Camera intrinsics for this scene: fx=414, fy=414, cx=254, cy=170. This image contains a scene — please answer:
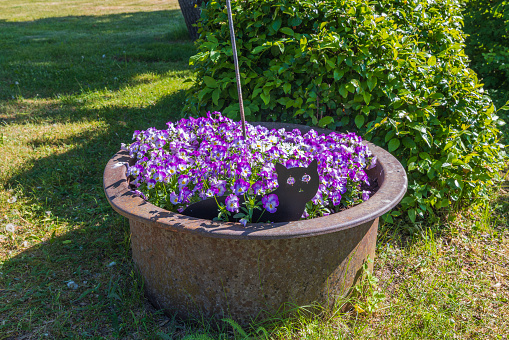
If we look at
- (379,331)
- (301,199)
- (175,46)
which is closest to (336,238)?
(301,199)

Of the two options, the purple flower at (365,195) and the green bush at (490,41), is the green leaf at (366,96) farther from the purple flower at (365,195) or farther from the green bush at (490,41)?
the green bush at (490,41)

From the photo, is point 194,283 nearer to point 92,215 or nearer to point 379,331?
point 379,331

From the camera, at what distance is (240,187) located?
194cm

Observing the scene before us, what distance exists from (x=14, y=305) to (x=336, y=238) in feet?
6.01

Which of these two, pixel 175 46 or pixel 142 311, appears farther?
pixel 175 46

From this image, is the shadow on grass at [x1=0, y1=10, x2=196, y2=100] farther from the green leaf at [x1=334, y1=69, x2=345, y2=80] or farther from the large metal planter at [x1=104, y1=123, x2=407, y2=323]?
the large metal planter at [x1=104, y1=123, x2=407, y2=323]

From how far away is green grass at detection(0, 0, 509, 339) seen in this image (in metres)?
2.14

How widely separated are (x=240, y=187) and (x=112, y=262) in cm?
123

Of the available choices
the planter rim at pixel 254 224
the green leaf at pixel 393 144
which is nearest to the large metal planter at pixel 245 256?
Result: the planter rim at pixel 254 224

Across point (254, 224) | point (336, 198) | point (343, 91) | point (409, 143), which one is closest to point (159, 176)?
point (254, 224)

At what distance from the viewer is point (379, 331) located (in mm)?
2145

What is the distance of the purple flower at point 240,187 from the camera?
1931 millimetres

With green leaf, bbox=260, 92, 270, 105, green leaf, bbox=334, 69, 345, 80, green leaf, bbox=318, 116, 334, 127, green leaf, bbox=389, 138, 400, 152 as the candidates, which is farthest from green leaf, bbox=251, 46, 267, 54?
green leaf, bbox=389, 138, 400, 152

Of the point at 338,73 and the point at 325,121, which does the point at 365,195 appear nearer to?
the point at 325,121
